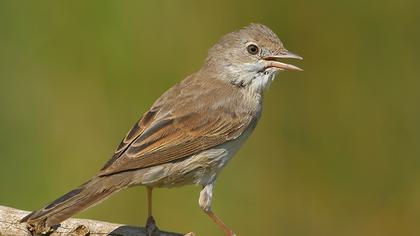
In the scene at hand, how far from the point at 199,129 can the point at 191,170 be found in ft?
1.16

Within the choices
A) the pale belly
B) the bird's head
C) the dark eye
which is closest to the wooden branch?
the pale belly

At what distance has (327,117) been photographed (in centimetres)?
968

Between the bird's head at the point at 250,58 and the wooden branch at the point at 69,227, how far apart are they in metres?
1.55

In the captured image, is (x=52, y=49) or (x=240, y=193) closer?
(x=240, y=193)

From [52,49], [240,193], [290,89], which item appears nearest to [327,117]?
[290,89]

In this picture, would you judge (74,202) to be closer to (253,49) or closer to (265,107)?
(253,49)

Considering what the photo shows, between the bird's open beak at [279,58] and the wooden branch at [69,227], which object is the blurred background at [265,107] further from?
the wooden branch at [69,227]

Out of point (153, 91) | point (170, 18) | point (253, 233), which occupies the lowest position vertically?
point (253, 233)

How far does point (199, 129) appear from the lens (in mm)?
7660

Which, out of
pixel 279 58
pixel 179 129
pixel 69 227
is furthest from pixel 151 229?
pixel 279 58

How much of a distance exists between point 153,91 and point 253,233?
172cm

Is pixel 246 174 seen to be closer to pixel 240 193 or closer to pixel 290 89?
pixel 240 193

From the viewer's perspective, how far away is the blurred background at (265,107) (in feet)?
30.6

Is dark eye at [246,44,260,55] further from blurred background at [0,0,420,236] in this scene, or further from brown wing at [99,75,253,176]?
blurred background at [0,0,420,236]
